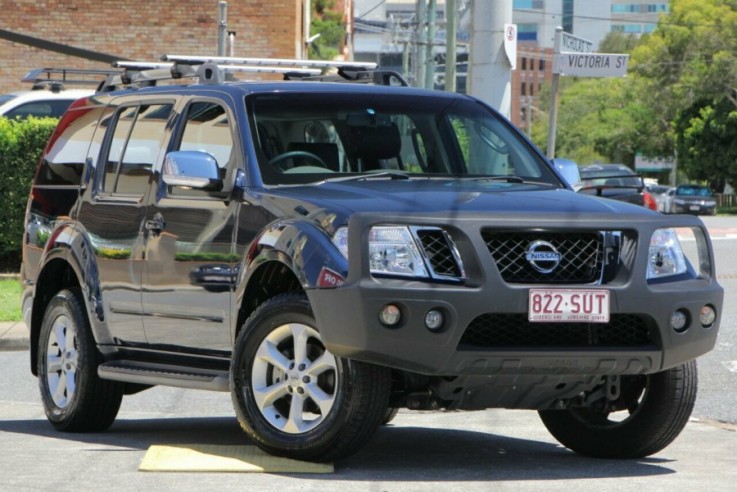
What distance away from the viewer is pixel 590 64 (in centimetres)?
1605

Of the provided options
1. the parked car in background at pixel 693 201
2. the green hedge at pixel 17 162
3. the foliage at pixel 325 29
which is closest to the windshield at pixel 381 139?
the green hedge at pixel 17 162

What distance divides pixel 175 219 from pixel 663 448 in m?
2.61

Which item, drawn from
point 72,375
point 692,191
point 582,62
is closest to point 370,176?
point 72,375

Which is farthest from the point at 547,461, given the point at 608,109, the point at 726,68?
the point at 608,109

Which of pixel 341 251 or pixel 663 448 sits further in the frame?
pixel 663 448

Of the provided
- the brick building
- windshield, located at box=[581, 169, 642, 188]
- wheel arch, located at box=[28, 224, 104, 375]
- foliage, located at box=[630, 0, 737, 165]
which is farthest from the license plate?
foliage, located at box=[630, 0, 737, 165]

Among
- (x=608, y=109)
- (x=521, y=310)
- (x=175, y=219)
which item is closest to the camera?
(x=521, y=310)

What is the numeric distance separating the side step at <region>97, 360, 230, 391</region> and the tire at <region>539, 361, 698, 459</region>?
177cm

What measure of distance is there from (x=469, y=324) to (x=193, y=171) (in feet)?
5.70

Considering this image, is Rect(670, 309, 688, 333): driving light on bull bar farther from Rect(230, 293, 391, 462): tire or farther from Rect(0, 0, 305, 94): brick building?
Rect(0, 0, 305, 94): brick building

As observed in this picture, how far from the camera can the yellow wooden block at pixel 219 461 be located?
6.64 m

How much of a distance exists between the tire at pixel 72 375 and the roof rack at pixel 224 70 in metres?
1.36

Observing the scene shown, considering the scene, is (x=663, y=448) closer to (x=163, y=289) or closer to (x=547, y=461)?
(x=547, y=461)

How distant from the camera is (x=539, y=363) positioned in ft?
21.0
